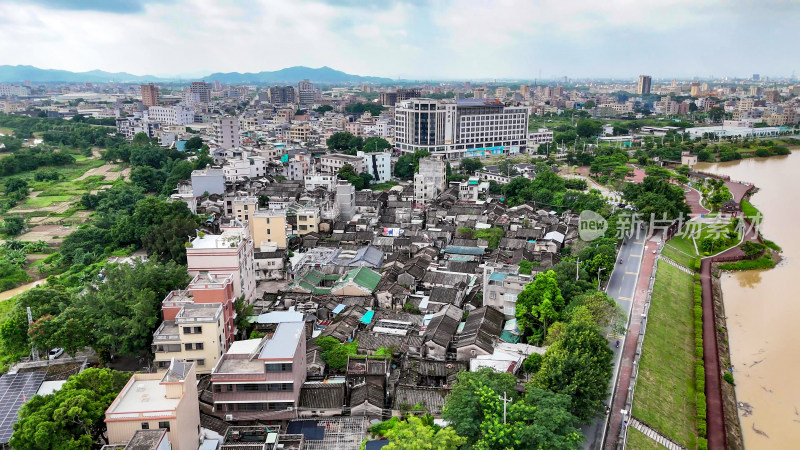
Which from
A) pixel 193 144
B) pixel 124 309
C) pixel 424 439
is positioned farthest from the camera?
pixel 193 144

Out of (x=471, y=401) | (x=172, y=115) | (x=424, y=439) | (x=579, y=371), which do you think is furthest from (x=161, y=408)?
(x=172, y=115)

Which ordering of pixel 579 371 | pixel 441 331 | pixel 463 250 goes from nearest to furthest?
pixel 579 371, pixel 441 331, pixel 463 250

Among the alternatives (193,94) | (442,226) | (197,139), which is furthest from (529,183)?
(193,94)

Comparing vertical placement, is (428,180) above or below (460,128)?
below

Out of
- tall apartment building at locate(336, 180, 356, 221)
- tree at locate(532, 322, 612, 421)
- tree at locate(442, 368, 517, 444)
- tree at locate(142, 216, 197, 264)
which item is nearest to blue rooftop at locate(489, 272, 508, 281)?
tree at locate(532, 322, 612, 421)

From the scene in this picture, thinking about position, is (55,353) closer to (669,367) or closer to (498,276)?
(498,276)

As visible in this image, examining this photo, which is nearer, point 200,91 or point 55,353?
point 55,353

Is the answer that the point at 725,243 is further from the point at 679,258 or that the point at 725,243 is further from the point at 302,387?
the point at 302,387
